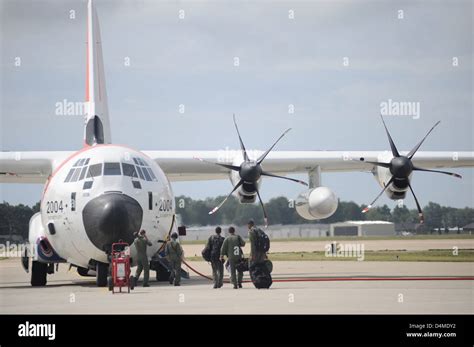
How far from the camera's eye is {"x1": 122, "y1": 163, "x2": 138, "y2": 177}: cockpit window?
820 inches

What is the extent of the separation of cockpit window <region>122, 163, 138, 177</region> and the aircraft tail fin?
12.7 feet

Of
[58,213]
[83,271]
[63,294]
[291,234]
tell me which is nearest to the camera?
[63,294]

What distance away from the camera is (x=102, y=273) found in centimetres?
2136

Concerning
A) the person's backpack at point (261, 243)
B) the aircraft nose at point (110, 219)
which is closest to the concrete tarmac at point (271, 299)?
the person's backpack at point (261, 243)

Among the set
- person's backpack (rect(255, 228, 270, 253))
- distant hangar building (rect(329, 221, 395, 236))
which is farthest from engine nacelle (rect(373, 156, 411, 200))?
distant hangar building (rect(329, 221, 395, 236))

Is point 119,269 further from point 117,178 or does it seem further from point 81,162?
point 81,162

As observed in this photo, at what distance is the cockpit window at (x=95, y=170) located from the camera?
20.6m

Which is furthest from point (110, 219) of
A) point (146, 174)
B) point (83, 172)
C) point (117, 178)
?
point (146, 174)

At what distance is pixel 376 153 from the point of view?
2920 cm

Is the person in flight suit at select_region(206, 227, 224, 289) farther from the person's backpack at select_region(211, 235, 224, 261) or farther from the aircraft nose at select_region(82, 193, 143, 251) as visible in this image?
the aircraft nose at select_region(82, 193, 143, 251)
